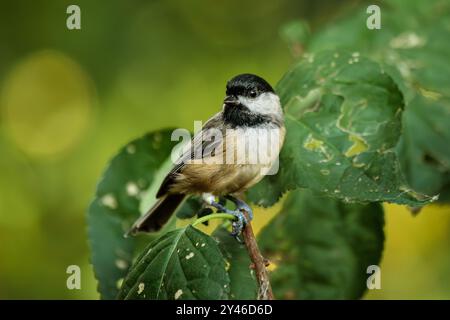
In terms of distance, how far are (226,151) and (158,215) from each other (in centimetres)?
48

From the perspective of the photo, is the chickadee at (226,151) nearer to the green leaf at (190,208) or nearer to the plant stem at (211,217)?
the green leaf at (190,208)

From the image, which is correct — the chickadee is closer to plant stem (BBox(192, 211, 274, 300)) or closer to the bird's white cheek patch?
the bird's white cheek patch

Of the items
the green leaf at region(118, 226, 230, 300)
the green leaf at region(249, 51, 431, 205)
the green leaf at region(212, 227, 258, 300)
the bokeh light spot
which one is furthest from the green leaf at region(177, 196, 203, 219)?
the bokeh light spot

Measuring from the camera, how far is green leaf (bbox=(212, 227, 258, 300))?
8.36ft

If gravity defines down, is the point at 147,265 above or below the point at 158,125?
below

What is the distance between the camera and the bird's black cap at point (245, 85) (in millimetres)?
3119

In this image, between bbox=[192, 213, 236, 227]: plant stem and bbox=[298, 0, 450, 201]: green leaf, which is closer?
bbox=[192, 213, 236, 227]: plant stem

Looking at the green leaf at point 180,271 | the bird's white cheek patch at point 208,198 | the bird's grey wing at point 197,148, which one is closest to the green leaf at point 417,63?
the bird's grey wing at point 197,148

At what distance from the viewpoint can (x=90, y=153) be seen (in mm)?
5176

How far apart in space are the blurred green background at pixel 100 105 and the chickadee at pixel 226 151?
170 cm

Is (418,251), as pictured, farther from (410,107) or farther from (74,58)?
(74,58)

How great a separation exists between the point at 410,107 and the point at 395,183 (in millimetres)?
1187

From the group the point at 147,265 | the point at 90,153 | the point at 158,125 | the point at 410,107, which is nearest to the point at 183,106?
the point at 158,125

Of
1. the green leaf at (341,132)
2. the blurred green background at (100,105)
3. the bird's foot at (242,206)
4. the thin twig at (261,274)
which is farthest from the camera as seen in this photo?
the blurred green background at (100,105)
